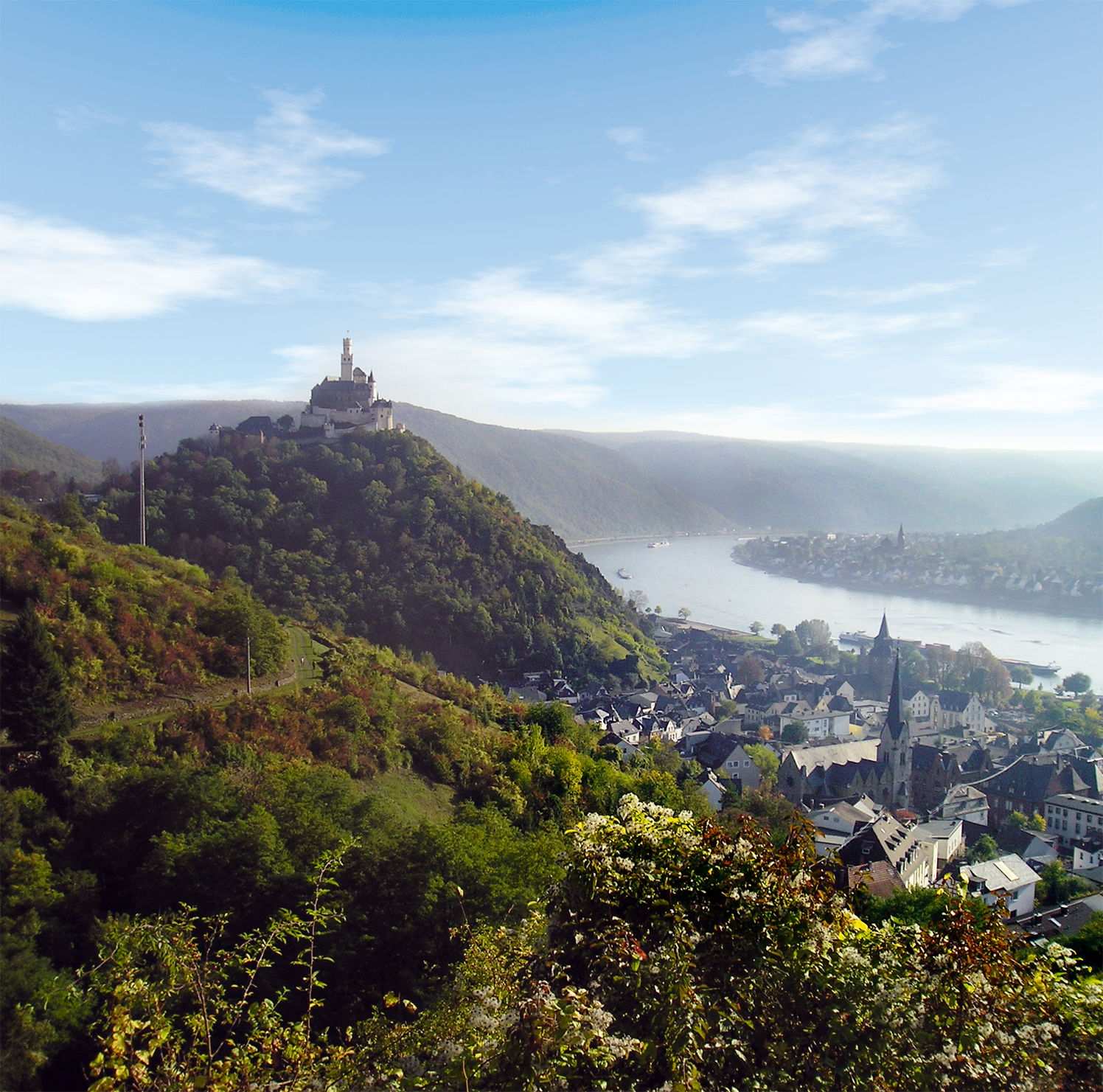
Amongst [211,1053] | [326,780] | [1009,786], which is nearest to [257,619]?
[326,780]

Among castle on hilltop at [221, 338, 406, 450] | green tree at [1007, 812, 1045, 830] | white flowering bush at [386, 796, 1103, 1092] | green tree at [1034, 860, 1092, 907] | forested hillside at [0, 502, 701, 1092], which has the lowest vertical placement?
green tree at [1007, 812, 1045, 830]

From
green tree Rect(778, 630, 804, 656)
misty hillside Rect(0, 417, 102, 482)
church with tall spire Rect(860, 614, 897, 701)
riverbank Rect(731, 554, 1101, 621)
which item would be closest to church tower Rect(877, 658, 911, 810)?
church with tall spire Rect(860, 614, 897, 701)

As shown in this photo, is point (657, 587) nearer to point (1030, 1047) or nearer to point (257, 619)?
point (257, 619)

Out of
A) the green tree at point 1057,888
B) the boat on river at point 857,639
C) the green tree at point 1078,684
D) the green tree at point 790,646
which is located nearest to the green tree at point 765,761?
the green tree at point 1057,888

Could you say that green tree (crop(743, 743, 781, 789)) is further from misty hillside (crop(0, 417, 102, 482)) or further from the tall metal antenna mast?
misty hillside (crop(0, 417, 102, 482))

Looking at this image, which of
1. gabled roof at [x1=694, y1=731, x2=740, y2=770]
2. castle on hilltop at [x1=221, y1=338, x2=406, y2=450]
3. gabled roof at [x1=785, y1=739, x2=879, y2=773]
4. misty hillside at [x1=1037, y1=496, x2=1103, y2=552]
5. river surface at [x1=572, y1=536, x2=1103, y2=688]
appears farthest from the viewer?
misty hillside at [x1=1037, y1=496, x2=1103, y2=552]

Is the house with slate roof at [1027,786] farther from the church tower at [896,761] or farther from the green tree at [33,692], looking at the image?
the green tree at [33,692]

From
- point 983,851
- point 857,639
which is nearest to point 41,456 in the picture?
point 983,851

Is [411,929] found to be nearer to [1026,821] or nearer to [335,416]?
[1026,821]
